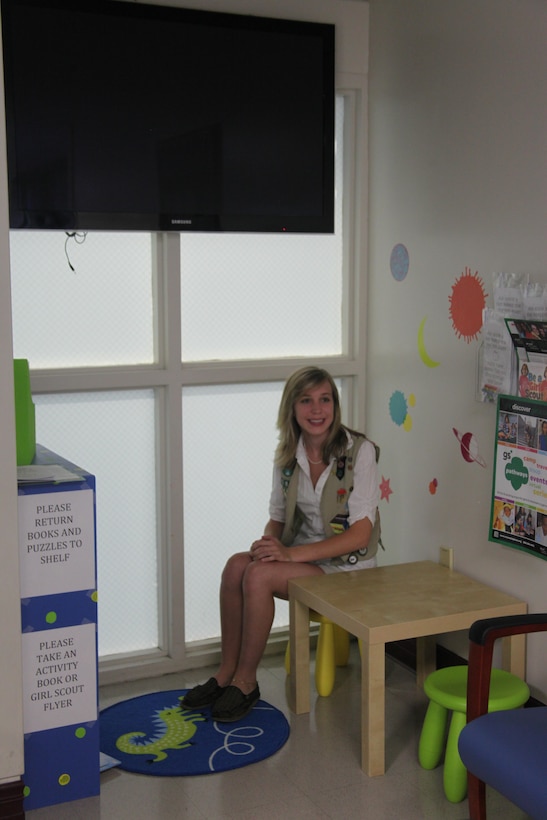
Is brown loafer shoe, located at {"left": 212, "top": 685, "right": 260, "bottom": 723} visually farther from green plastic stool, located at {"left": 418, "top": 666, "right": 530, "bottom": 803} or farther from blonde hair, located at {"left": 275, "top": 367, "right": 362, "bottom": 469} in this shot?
blonde hair, located at {"left": 275, "top": 367, "right": 362, "bottom": 469}

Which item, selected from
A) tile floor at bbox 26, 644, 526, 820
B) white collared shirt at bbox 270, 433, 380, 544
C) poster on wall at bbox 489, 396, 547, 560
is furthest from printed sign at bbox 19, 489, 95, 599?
poster on wall at bbox 489, 396, 547, 560

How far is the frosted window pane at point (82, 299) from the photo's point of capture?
344 centimetres

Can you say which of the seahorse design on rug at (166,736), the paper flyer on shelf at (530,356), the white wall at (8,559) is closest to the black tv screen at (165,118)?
the white wall at (8,559)

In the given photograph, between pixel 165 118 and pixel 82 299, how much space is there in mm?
661

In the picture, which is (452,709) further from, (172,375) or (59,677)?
(172,375)

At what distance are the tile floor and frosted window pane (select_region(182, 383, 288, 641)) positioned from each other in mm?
694

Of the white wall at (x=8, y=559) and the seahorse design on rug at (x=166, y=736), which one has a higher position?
the white wall at (x=8, y=559)

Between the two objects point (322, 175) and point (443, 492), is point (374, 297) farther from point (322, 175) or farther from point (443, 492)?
point (443, 492)

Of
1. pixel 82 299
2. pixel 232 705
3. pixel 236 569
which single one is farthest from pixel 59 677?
pixel 82 299

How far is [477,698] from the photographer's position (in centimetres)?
255

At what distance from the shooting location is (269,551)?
3.43 meters

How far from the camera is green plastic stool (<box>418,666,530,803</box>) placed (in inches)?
111

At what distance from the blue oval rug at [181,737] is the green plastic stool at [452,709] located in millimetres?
465

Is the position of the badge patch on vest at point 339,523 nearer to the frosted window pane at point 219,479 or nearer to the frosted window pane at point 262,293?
the frosted window pane at point 219,479
